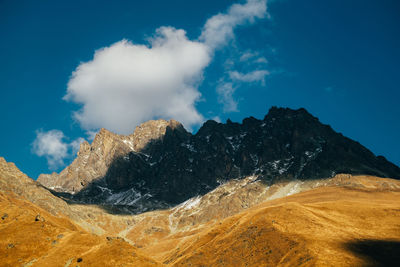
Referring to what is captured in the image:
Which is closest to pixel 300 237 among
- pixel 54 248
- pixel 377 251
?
pixel 377 251

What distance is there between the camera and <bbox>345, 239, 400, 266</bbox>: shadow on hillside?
237 feet

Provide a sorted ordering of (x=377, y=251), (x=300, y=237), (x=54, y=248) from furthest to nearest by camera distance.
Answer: (x=300, y=237)
(x=54, y=248)
(x=377, y=251)

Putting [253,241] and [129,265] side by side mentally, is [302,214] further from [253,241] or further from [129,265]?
[129,265]

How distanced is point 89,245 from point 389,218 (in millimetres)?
107922

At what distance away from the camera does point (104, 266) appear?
249 ft

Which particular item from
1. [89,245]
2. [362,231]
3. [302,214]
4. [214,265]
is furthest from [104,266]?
[362,231]

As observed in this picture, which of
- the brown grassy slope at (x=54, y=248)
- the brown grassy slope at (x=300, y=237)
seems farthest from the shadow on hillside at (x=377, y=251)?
the brown grassy slope at (x=54, y=248)

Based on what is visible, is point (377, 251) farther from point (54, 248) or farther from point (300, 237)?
point (54, 248)

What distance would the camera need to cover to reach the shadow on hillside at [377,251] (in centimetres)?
7231

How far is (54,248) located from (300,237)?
2897 inches

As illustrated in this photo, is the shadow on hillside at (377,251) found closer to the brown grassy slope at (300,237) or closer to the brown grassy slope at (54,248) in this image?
the brown grassy slope at (300,237)

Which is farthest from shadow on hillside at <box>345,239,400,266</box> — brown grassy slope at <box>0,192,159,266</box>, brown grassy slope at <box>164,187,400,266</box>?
brown grassy slope at <box>0,192,159,266</box>

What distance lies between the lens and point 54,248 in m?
88.6

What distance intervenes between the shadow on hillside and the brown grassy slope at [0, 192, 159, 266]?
174ft
